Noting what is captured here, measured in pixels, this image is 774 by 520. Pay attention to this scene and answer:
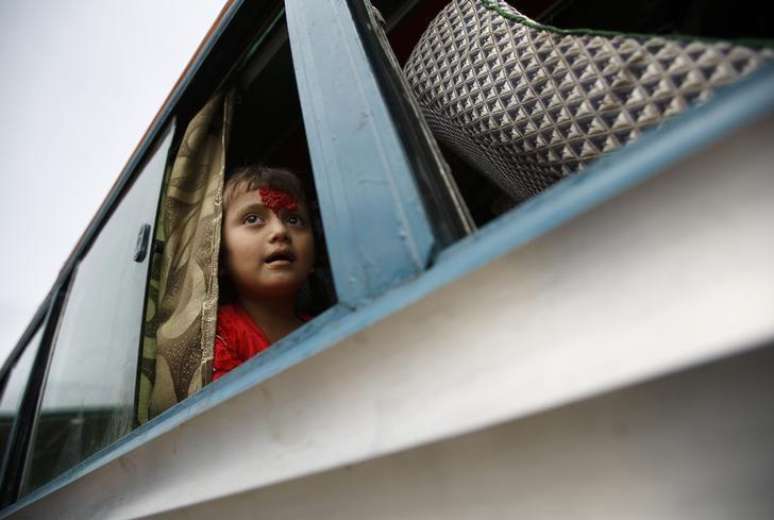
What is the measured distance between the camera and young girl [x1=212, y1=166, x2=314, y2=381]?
1224 mm

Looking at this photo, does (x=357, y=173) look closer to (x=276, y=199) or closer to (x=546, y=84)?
(x=546, y=84)

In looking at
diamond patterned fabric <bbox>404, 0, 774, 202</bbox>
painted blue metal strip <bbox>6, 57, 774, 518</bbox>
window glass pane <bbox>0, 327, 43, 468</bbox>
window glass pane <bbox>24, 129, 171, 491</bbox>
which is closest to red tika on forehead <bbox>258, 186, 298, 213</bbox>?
window glass pane <bbox>24, 129, 171, 491</bbox>

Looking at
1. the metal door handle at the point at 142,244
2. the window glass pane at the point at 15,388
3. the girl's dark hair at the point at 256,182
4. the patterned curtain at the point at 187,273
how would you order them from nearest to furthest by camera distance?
1. the patterned curtain at the point at 187,273
2. the metal door handle at the point at 142,244
3. the girl's dark hair at the point at 256,182
4. the window glass pane at the point at 15,388

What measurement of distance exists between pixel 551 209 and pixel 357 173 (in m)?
0.26

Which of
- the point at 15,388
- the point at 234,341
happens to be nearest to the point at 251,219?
the point at 234,341

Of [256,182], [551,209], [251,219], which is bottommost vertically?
[551,209]

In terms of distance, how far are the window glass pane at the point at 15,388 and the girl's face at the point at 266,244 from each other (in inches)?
54.5

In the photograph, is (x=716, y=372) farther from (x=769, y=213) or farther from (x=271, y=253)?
(x=271, y=253)

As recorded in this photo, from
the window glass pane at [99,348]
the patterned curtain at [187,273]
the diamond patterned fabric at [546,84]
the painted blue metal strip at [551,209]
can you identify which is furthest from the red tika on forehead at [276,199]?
the painted blue metal strip at [551,209]

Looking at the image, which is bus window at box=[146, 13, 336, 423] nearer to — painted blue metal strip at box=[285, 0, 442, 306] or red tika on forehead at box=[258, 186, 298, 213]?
red tika on forehead at box=[258, 186, 298, 213]

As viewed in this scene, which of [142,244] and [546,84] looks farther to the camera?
[142,244]

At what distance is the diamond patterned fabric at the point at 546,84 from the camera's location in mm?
466

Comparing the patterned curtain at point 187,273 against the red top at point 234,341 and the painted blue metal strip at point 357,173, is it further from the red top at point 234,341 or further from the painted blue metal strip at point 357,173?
the painted blue metal strip at point 357,173

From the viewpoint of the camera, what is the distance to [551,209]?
12.4 inches
